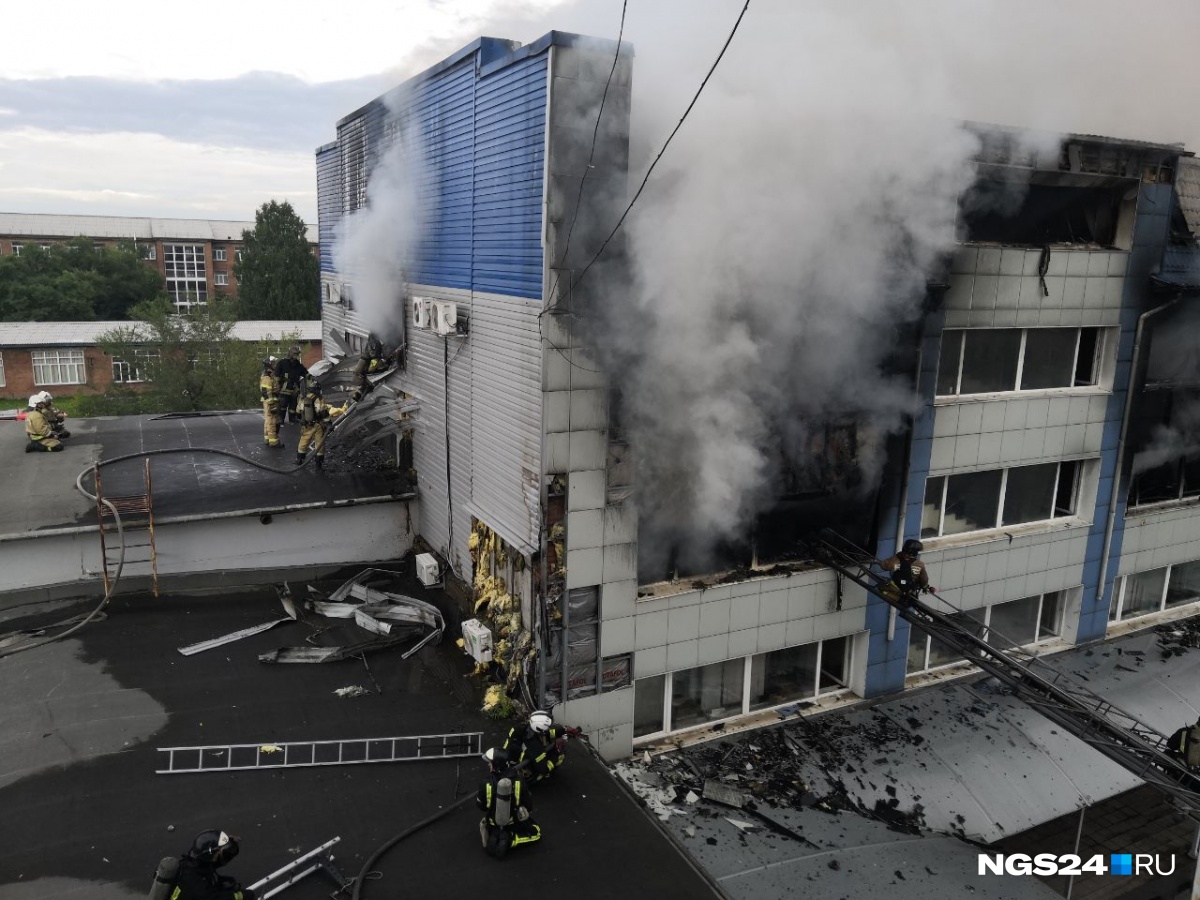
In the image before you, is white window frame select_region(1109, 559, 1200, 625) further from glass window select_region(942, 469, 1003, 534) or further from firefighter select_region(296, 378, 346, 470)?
firefighter select_region(296, 378, 346, 470)

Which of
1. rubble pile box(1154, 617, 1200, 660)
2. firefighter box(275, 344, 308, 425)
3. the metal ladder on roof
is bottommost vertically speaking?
rubble pile box(1154, 617, 1200, 660)

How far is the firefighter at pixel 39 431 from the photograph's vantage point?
38.6ft

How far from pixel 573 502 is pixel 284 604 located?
4.68 m

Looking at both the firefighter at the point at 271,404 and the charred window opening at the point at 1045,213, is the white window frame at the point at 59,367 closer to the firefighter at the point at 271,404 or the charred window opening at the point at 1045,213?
the firefighter at the point at 271,404

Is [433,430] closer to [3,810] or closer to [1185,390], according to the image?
[3,810]

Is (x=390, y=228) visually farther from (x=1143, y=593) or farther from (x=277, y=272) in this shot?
(x=277, y=272)

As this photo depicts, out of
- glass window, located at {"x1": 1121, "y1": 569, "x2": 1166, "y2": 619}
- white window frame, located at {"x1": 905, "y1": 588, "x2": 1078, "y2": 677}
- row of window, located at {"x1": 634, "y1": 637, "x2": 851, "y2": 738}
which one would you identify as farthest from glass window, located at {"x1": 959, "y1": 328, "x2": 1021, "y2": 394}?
glass window, located at {"x1": 1121, "y1": 569, "x2": 1166, "y2": 619}

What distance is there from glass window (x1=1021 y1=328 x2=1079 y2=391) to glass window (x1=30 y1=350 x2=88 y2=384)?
42.0 metres

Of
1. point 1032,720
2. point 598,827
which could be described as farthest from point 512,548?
point 1032,720

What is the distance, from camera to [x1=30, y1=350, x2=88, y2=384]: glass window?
38031 mm

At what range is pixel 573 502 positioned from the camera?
7461 millimetres

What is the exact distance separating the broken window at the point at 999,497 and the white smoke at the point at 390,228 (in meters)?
7.52

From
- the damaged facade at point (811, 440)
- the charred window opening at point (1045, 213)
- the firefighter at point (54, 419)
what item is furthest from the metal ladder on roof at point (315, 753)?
the charred window opening at point (1045, 213)

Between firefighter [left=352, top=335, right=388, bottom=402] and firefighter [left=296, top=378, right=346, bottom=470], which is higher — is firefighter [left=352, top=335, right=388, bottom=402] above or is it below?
above
